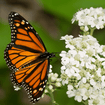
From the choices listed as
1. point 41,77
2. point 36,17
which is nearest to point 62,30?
point 36,17

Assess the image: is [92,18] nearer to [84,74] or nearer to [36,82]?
[84,74]

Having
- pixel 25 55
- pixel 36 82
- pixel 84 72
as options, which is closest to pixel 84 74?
pixel 84 72

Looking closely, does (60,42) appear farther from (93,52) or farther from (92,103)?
(92,103)

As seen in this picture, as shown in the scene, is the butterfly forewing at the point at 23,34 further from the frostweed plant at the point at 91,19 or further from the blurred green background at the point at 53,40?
the frostweed plant at the point at 91,19

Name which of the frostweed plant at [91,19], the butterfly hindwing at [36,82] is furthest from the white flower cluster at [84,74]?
the frostweed plant at [91,19]

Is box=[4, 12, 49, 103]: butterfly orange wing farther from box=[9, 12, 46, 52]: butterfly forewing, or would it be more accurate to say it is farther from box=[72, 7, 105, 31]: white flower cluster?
box=[72, 7, 105, 31]: white flower cluster

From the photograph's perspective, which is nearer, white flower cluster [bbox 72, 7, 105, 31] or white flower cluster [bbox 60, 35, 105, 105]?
white flower cluster [bbox 60, 35, 105, 105]

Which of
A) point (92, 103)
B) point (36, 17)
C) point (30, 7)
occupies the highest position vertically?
point (30, 7)

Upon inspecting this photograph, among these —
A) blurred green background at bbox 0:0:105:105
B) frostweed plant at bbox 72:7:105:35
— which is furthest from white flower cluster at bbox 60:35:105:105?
blurred green background at bbox 0:0:105:105
